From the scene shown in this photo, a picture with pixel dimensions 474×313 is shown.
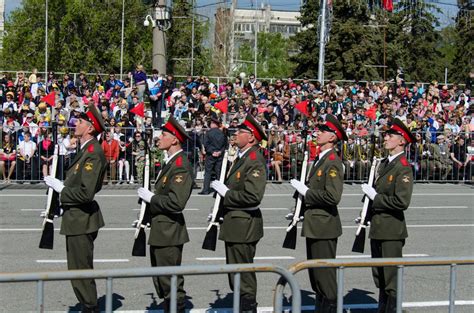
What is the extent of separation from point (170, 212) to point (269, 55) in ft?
310

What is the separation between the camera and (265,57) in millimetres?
101125

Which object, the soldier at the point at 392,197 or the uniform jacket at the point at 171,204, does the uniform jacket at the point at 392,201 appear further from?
the uniform jacket at the point at 171,204

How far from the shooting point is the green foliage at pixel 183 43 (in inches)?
2290

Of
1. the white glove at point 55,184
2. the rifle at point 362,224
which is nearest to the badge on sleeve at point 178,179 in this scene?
the white glove at point 55,184

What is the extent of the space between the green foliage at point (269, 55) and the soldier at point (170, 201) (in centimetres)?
8385

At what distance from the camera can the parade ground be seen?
6203 mm

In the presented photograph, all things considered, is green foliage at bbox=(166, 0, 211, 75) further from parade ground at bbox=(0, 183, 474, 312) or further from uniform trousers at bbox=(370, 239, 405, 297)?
uniform trousers at bbox=(370, 239, 405, 297)

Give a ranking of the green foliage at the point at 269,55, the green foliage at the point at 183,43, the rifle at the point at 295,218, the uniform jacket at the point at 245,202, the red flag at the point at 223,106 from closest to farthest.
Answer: the uniform jacket at the point at 245,202 → the rifle at the point at 295,218 → the red flag at the point at 223,106 → the green foliage at the point at 183,43 → the green foliage at the point at 269,55

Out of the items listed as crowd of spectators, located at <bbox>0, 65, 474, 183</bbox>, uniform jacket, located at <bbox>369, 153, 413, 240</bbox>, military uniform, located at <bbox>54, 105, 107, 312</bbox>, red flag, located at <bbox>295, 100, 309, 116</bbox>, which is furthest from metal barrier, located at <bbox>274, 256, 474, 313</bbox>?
red flag, located at <bbox>295, 100, 309, 116</bbox>

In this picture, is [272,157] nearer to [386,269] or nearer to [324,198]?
[324,198]

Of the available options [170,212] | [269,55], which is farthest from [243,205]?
[269,55]

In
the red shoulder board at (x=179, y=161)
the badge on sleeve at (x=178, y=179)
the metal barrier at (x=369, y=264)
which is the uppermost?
the red shoulder board at (x=179, y=161)

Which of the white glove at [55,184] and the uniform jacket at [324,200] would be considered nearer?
the white glove at [55,184]

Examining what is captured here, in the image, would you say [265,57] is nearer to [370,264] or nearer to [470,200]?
[470,200]
